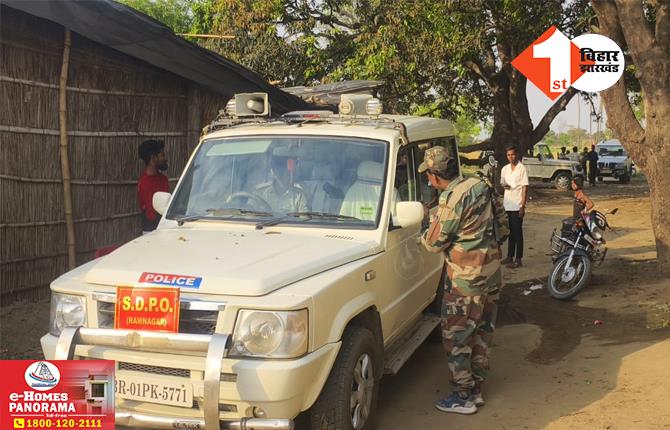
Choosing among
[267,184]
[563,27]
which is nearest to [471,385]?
[267,184]

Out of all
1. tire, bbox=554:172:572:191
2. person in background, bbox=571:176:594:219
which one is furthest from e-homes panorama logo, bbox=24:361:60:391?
tire, bbox=554:172:572:191

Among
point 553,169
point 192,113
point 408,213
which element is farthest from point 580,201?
point 553,169

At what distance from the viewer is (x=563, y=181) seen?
25781mm

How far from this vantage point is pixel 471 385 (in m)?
4.64

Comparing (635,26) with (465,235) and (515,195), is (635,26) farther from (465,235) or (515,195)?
(465,235)

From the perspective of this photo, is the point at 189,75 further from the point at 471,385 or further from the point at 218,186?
the point at 471,385

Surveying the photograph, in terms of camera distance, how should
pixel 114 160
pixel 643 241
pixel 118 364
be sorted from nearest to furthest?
pixel 118 364 → pixel 114 160 → pixel 643 241

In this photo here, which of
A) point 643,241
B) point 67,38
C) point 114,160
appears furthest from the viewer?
point 643,241

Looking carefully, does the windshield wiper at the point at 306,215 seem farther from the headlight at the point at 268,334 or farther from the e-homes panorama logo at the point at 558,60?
the e-homes panorama logo at the point at 558,60

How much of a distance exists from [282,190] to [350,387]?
4.82 feet

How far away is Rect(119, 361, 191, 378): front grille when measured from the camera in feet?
10.7

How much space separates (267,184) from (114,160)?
3.63 metres

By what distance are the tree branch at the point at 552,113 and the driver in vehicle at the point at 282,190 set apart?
1743cm

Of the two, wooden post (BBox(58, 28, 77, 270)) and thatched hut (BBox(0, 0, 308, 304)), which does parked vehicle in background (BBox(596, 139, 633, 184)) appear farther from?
wooden post (BBox(58, 28, 77, 270))
